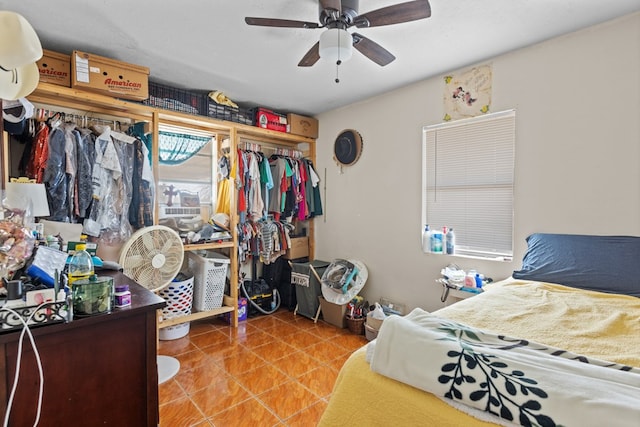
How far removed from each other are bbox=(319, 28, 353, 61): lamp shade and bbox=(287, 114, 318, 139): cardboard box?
6.63ft

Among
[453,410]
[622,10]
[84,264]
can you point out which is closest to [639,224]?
[622,10]

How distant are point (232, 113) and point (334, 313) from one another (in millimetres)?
2306

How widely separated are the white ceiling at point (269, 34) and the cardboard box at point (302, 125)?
76 cm

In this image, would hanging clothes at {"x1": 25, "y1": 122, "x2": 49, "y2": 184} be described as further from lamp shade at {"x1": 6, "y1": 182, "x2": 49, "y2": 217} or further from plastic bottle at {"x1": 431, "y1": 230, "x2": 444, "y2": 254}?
plastic bottle at {"x1": 431, "y1": 230, "x2": 444, "y2": 254}

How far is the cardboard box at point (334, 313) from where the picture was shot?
3174mm

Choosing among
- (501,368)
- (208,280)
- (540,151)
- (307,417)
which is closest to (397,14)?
(540,151)

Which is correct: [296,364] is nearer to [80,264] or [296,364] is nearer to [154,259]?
[154,259]

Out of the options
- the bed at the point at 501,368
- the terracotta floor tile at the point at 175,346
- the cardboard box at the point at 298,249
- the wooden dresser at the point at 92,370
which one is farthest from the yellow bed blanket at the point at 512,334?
the cardboard box at the point at 298,249

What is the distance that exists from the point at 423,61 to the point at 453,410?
2432mm

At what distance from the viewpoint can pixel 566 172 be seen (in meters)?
2.13

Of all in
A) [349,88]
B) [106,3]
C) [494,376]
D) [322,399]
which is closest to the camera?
[494,376]

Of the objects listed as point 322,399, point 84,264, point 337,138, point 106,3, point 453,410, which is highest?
point 106,3

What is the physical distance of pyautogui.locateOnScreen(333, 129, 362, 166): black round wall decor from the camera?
11.3 ft

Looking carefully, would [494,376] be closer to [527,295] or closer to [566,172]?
[527,295]
